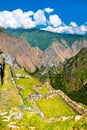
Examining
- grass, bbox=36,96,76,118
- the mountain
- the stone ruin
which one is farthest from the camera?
the stone ruin

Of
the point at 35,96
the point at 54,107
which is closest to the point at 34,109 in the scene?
the point at 54,107

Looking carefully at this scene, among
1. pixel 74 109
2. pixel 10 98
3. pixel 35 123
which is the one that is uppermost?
pixel 35 123

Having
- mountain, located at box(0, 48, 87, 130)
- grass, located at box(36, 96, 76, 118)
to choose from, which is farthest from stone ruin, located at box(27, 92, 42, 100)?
grass, located at box(36, 96, 76, 118)

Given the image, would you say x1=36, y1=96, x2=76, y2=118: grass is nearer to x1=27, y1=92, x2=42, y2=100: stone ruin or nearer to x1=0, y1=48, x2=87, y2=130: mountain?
x1=0, y1=48, x2=87, y2=130: mountain

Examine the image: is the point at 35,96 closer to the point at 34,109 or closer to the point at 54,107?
the point at 54,107

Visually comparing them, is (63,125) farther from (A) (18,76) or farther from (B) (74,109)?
(A) (18,76)

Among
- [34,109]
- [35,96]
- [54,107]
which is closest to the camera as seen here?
[34,109]

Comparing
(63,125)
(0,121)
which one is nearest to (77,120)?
(63,125)

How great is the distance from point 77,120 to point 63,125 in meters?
1.50

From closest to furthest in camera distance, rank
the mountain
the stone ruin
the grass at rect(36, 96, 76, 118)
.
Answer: the mountain
the grass at rect(36, 96, 76, 118)
the stone ruin

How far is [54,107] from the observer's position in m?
82.9

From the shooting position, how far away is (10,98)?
66625 mm

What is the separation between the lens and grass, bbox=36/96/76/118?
75688 mm

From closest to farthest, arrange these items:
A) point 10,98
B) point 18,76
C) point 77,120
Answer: point 77,120, point 10,98, point 18,76
